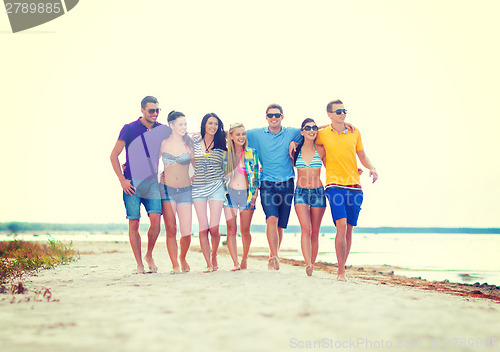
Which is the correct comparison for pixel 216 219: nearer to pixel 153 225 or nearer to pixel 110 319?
pixel 153 225

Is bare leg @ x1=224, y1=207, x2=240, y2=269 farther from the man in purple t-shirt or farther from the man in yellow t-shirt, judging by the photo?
the man in yellow t-shirt

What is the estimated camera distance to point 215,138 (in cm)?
743

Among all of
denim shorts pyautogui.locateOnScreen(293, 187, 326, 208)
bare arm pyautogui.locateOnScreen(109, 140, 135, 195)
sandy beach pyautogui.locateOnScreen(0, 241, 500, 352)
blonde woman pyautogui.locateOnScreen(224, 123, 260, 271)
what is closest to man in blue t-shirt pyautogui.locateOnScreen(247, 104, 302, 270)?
blonde woman pyautogui.locateOnScreen(224, 123, 260, 271)

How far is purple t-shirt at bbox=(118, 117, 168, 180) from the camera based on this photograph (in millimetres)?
7383

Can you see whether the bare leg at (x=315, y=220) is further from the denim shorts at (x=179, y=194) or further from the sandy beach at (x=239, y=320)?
the denim shorts at (x=179, y=194)

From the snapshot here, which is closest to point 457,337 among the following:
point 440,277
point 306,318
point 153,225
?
point 306,318

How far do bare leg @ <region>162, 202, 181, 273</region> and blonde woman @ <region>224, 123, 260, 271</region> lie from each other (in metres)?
0.90

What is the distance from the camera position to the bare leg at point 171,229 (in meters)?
7.43

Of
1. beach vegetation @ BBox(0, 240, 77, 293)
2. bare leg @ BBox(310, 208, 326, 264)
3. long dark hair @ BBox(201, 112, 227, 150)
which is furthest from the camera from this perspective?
long dark hair @ BBox(201, 112, 227, 150)

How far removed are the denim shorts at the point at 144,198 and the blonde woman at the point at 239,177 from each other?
3.79 feet

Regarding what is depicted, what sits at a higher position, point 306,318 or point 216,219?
point 216,219

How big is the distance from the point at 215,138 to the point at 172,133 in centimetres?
76

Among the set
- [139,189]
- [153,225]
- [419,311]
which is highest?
[139,189]

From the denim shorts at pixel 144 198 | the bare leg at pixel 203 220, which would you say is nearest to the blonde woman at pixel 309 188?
the bare leg at pixel 203 220
